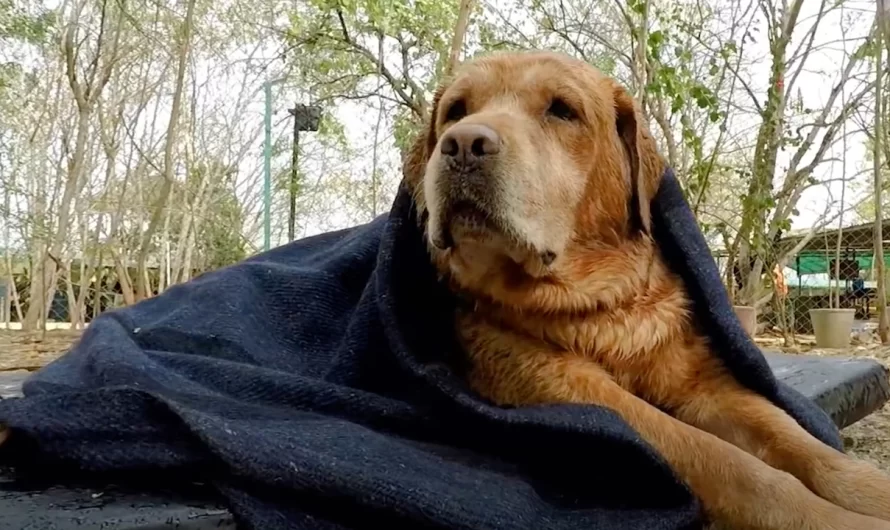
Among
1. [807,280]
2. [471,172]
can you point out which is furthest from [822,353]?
[471,172]

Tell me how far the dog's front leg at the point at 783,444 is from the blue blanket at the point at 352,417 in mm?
87

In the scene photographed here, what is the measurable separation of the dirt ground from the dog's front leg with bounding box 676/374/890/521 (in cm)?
166

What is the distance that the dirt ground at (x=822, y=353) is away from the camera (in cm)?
348

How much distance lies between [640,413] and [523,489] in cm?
33

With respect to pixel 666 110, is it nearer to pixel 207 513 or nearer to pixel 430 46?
pixel 430 46

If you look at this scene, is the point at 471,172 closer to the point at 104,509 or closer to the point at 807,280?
the point at 104,509

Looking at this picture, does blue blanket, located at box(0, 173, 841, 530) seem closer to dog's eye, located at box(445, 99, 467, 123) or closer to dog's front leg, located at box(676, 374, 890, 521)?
dog's front leg, located at box(676, 374, 890, 521)

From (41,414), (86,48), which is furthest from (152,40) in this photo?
(41,414)

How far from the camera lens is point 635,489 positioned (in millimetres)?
1508

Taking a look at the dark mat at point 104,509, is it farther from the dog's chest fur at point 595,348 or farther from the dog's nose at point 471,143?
the dog's nose at point 471,143

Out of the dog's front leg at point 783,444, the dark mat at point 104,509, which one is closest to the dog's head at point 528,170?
the dog's front leg at point 783,444

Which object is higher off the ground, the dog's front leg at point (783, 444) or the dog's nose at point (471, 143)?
the dog's nose at point (471, 143)

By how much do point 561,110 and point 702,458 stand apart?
896 millimetres

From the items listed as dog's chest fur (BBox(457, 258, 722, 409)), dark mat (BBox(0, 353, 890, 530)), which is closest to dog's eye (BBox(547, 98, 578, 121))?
dog's chest fur (BBox(457, 258, 722, 409))
